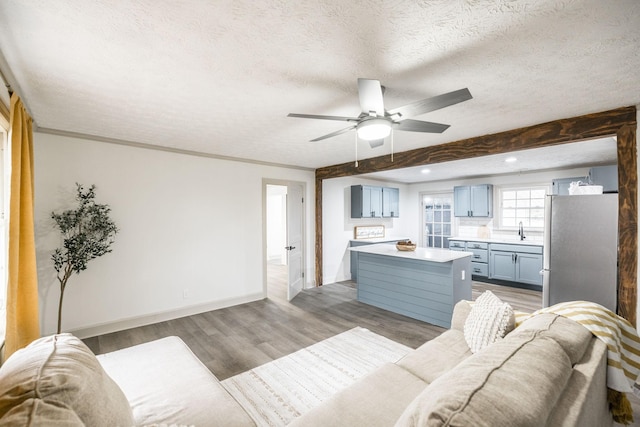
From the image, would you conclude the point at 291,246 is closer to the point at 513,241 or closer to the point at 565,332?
the point at 565,332

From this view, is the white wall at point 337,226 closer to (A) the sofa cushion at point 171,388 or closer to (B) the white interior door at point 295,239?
(B) the white interior door at point 295,239

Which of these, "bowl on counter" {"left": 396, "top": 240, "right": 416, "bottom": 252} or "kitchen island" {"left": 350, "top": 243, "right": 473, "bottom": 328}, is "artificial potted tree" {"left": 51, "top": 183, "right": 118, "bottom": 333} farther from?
"bowl on counter" {"left": 396, "top": 240, "right": 416, "bottom": 252}

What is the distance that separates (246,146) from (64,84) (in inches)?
79.1

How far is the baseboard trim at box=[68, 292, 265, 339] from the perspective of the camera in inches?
133

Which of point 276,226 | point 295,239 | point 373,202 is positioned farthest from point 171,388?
point 276,226

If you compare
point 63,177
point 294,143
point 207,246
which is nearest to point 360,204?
point 294,143

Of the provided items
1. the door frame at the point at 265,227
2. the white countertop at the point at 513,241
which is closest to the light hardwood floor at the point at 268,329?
the door frame at the point at 265,227

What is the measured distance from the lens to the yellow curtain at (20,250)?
78.5 inches

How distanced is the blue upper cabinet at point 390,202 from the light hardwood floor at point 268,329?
279cm

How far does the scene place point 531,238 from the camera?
19.6 ft

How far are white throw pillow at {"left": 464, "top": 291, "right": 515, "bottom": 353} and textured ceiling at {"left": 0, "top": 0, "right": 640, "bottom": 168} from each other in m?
1.61

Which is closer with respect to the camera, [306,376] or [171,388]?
[171,388]

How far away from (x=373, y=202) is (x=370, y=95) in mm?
4958

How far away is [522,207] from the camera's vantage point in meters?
6.16
